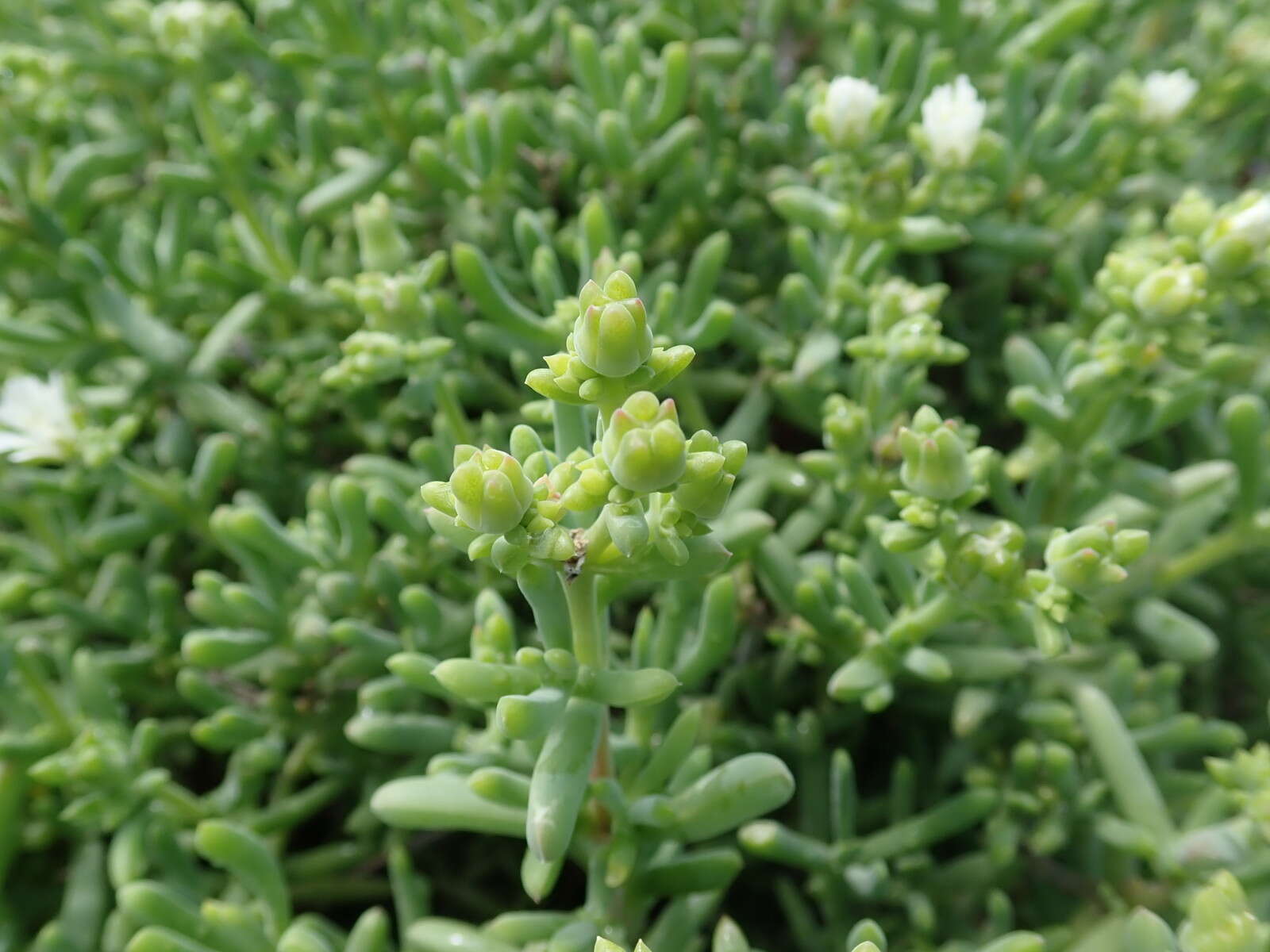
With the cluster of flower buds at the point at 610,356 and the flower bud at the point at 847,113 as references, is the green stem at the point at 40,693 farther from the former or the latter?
the flower bud at the point at 847,113

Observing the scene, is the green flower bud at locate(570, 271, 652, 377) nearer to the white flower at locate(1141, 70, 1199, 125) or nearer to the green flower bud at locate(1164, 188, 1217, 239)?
the green flower bud at locate(1164, 188, 1217, 239)

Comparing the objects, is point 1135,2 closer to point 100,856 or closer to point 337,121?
point 337,121

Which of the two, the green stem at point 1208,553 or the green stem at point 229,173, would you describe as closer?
the green stem at point 1208,553

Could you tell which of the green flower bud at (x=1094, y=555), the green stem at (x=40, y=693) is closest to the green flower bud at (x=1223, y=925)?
the green flower bud at (x=1094, y=555)

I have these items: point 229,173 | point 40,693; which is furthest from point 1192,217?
point 40,693

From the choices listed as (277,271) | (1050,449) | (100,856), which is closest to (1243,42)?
(1050,449)

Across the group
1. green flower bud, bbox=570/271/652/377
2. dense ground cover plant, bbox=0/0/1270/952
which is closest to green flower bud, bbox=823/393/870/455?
dense ground cover plant, bbox=0/0/1270/952

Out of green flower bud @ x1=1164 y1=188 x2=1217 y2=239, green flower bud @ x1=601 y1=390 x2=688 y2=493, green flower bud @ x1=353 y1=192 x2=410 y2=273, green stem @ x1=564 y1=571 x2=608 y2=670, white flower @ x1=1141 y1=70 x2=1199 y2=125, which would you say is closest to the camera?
green flower bud @ x1=601 y1=390 x2=688 y2=493
